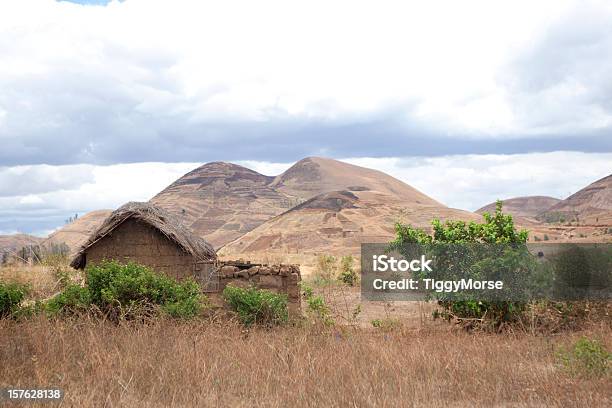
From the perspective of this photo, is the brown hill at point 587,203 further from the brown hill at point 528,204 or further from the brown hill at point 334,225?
the brown hill at point 528,204

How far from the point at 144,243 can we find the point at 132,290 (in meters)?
4.60

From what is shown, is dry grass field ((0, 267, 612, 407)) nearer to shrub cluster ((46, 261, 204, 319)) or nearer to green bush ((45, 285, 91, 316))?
green bush ((45, 285, 91, 316))

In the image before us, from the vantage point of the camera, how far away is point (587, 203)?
8506cm

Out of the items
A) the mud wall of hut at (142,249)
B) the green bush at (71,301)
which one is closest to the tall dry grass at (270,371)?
the green bush at (71,301)


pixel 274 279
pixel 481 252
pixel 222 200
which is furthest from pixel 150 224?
pixel 222 200

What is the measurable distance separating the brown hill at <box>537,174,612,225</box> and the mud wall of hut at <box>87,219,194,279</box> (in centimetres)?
6629

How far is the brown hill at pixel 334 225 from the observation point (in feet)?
188

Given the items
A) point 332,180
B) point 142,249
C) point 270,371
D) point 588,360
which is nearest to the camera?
point 270,371

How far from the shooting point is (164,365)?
6547 mm

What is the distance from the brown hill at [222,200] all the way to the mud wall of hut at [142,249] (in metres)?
62.4

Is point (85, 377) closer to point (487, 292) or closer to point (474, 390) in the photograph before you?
point (474, 390)

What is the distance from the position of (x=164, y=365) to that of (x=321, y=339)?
8.49ft

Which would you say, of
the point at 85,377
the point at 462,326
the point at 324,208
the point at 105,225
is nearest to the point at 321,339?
the point at 85,377

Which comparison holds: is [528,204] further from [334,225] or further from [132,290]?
[132,290]
